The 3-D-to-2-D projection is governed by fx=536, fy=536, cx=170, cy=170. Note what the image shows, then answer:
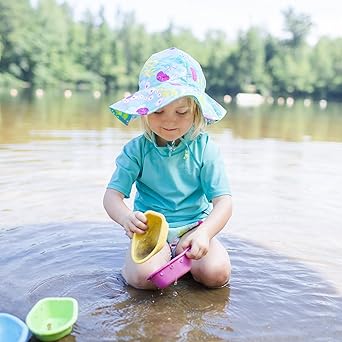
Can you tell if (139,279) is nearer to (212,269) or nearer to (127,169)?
(212,269)

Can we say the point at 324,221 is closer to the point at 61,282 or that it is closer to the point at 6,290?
the point at 61,282

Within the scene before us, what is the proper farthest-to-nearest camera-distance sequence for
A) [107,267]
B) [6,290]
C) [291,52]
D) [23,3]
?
1. [291,52]
2. [23,3]
3. [107,267]
4. [6,290]

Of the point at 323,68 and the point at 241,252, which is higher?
the point at 323,68

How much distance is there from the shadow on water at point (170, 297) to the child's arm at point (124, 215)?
0.32 meters

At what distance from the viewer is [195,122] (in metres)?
2.62

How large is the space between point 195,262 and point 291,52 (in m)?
63.9

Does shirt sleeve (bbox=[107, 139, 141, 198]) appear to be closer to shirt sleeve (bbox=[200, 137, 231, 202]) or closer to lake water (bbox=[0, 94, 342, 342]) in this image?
shirt sleeve (bbox=[200, 137, 231, 202])

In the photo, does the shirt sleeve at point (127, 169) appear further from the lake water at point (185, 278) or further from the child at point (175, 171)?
the lake water at point (185, 278)

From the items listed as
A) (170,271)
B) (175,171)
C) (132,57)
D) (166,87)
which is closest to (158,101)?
(166,87)

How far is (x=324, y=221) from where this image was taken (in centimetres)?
402

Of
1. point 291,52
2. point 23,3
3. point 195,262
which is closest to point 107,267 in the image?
point 195,262

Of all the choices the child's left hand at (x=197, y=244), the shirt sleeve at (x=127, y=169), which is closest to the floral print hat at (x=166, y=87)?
the shirt sleeve at (x=127, y=169)

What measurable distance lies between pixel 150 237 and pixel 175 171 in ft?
1.23

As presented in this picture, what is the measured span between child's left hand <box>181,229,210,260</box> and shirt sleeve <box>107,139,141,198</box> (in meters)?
0.49
